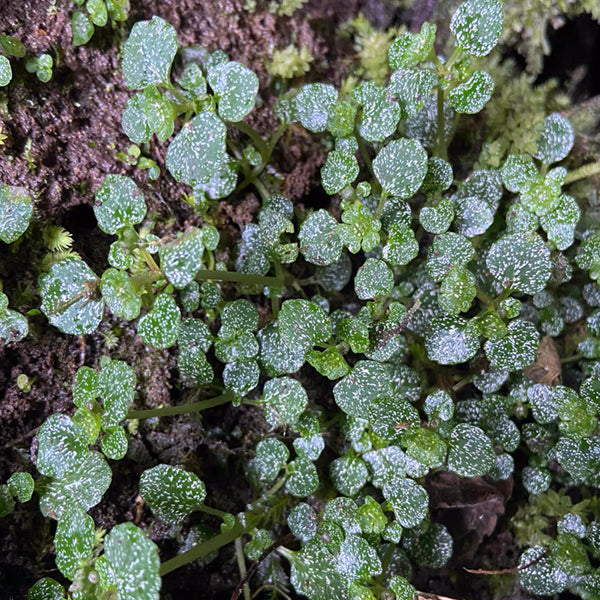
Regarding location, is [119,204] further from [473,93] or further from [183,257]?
[473,93]

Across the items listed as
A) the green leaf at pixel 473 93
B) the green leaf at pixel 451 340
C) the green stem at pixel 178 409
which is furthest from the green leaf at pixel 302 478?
the green leaf at pixel 473 93

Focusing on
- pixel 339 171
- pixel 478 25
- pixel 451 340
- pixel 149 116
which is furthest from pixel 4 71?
pixel 451 340

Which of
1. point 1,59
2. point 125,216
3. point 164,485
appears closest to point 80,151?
point 1,59

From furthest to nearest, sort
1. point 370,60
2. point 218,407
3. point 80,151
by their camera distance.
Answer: point 370,60, point 218,407, point 80,151

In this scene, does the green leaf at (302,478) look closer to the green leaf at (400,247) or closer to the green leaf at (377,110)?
the green leaf at (400,247)

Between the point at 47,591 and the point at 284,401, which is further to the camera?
the point at 284,401

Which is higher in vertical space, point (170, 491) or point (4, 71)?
point (4, 71)

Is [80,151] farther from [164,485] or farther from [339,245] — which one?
[164,485]

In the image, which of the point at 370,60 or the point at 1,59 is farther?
the point at 370,60
